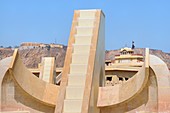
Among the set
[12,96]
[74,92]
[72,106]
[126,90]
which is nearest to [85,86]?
[74,92]

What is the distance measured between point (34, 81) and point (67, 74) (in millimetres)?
1007

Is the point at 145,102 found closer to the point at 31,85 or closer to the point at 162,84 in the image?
the point at 162,84

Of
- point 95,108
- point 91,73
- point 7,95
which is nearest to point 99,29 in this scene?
point 91,73

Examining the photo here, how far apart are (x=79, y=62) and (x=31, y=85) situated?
4.65 feet

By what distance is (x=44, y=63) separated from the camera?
14250 millimetres

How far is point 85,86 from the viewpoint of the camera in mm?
9000

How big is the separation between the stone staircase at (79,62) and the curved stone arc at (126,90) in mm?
793

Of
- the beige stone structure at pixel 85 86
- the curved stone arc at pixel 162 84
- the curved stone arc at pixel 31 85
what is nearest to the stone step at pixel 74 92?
the beige stone structure at pixel 85 86

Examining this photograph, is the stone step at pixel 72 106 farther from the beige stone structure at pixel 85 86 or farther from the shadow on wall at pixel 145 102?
the shadow on wall at pixel 145 102

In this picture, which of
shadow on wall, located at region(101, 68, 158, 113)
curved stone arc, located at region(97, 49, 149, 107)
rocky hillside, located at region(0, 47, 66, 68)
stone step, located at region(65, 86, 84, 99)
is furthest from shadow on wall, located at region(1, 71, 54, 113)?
rocky hillside, located at region(0, 47, 66, 68)

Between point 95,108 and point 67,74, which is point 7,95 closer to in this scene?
point 67,74

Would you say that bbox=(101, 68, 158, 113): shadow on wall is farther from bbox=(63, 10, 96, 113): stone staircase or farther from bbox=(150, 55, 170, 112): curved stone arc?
bbox=(63, 10, 96, 113): stone staircase

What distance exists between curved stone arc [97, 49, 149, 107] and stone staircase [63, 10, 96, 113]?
0.79 m

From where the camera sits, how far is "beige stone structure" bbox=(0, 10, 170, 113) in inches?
342
